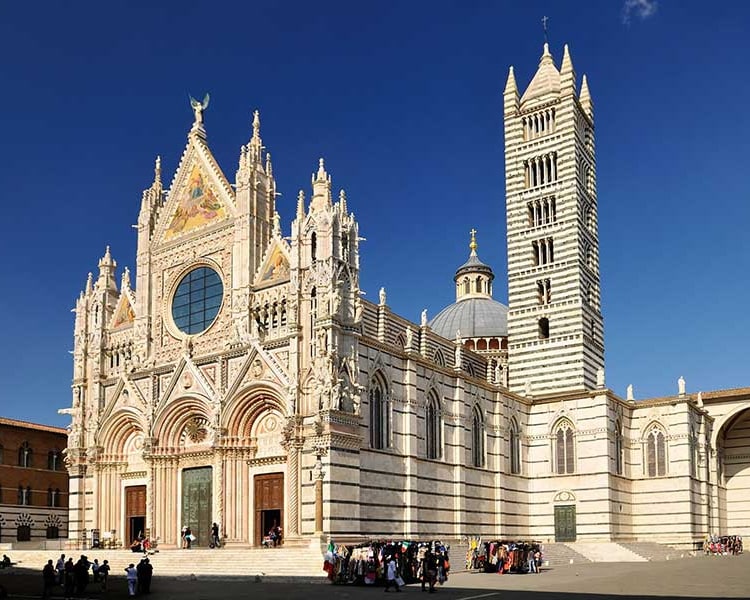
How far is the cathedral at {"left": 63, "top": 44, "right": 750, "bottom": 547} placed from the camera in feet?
122

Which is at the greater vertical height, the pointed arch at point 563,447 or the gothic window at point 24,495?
the pointed arch at point 563,447

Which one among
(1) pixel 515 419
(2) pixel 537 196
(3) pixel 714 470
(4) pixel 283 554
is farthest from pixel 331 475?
(3) pixel 714 470

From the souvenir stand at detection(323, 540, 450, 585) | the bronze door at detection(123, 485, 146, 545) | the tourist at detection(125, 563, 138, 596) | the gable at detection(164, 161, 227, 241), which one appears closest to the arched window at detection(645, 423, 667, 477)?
the souvenir stand at detection(323, 540, 450, 585)

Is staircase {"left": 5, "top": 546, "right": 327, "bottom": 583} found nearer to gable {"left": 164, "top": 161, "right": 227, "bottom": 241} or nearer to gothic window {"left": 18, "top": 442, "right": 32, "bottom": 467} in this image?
gable {"left": 164, "top": 161, "right": 227, "bottom": 241}

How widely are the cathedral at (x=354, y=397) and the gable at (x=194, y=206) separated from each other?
10 centimetres

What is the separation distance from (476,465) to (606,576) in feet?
49.8

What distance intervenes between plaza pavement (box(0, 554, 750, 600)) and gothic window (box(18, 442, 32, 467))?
16.6 meters

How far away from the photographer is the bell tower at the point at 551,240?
169 feet

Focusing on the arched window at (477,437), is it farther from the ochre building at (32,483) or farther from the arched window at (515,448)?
the ochre building at (32,483)

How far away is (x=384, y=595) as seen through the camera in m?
26.2

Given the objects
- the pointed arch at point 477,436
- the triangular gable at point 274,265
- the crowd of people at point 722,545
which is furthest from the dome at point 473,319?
the triangular gable at point 274,265

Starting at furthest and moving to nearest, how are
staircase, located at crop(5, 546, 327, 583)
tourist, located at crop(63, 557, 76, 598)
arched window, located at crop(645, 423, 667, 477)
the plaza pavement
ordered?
arched window, located at crop(645, 423, 667, 477), staircase, located at crop(5, 546, 327, 583), tourist, located at crop(63, 557, 76, 598), the plaza pavement

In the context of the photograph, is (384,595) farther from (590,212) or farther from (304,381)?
(590,212)

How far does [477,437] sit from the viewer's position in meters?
47.2
